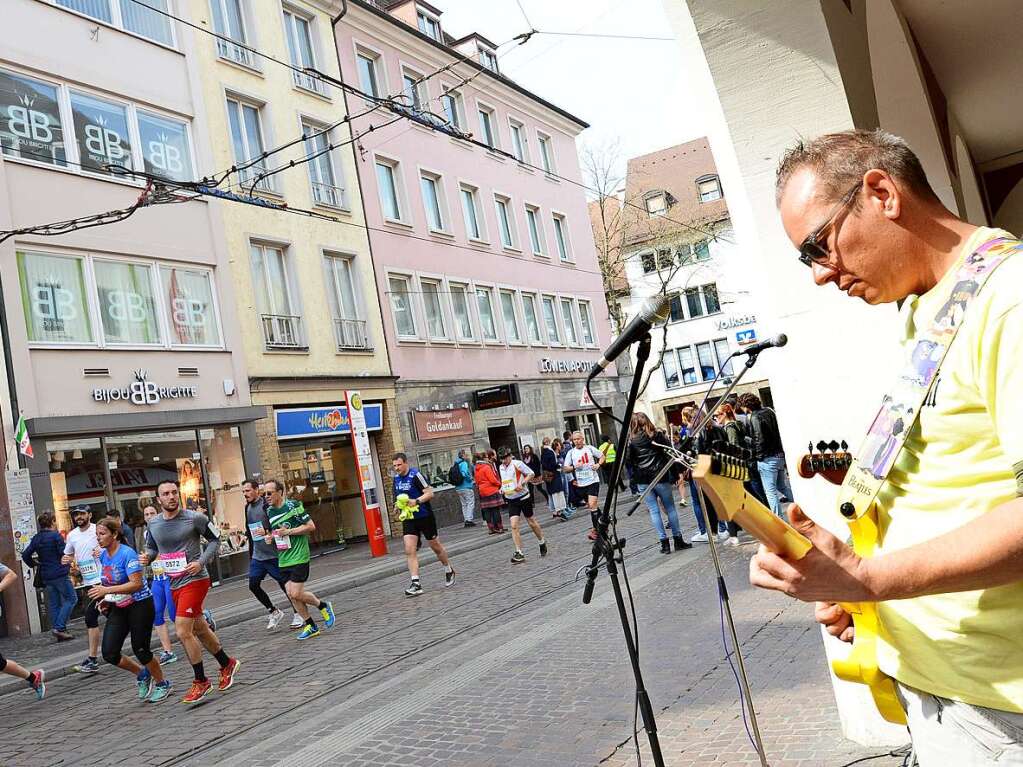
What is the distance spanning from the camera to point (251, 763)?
5.73 meters

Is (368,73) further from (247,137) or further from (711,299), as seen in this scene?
(711,299)

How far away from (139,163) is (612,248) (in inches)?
1109

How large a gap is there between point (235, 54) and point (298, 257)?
16.0ft

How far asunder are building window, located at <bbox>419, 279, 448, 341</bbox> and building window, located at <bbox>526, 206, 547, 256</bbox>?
711cm

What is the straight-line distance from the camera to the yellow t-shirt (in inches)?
57.0

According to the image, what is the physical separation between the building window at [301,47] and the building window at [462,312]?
278 inches

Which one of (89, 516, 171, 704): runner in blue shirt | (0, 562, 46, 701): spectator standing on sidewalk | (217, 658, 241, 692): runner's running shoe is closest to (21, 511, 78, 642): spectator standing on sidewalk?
(0, 562, 46, 701): spectator standing on sidewalk

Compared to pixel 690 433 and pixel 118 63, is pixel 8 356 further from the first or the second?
pixel 690 433

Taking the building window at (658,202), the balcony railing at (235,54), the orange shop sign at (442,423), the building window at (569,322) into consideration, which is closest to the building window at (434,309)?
the orange shop sign at (442,423)

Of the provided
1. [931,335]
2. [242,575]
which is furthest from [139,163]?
[931,335]

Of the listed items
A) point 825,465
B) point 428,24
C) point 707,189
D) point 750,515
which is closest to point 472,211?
point 428,24

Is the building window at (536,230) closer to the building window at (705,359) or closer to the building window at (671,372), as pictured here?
the building window at (671,372)

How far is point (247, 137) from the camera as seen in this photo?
2195 centimetres

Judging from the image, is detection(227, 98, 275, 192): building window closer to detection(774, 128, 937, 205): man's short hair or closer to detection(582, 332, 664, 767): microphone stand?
detection(582, 332, 664, 767): microphone stand
